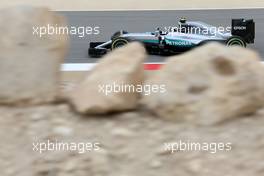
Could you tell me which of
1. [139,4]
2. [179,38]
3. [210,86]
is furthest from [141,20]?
[210,86]

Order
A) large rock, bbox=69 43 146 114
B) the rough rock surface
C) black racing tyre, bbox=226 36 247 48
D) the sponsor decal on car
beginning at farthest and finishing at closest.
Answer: black racing tyre, bbox=226 36 247 48 → the sponsor decal on car → large rock, bbox=69 43 146 114 → the rough rock surface

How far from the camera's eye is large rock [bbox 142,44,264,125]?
3125 millimetres

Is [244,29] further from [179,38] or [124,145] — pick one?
[124,145]

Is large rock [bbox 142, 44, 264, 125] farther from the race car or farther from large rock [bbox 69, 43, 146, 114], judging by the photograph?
the race car

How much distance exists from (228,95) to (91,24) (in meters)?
5.97

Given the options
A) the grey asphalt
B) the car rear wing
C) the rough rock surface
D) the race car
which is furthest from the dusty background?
the rough rock surface

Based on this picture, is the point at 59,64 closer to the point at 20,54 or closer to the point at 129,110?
the point at 20,54

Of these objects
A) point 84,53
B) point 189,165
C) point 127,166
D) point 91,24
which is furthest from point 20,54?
point 91,24

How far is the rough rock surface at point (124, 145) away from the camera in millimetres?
2910

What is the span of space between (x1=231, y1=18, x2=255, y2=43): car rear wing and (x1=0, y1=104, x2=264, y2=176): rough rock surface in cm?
469

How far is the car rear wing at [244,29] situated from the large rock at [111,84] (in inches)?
177

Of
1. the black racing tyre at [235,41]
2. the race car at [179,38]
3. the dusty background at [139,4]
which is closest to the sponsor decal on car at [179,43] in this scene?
the race car at [179,38]

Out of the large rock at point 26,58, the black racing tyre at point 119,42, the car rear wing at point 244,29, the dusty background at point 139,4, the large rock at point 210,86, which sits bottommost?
the large rock at point 210,86

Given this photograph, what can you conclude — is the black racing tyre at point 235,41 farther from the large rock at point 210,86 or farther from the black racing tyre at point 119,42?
the large rock at point 210,86
